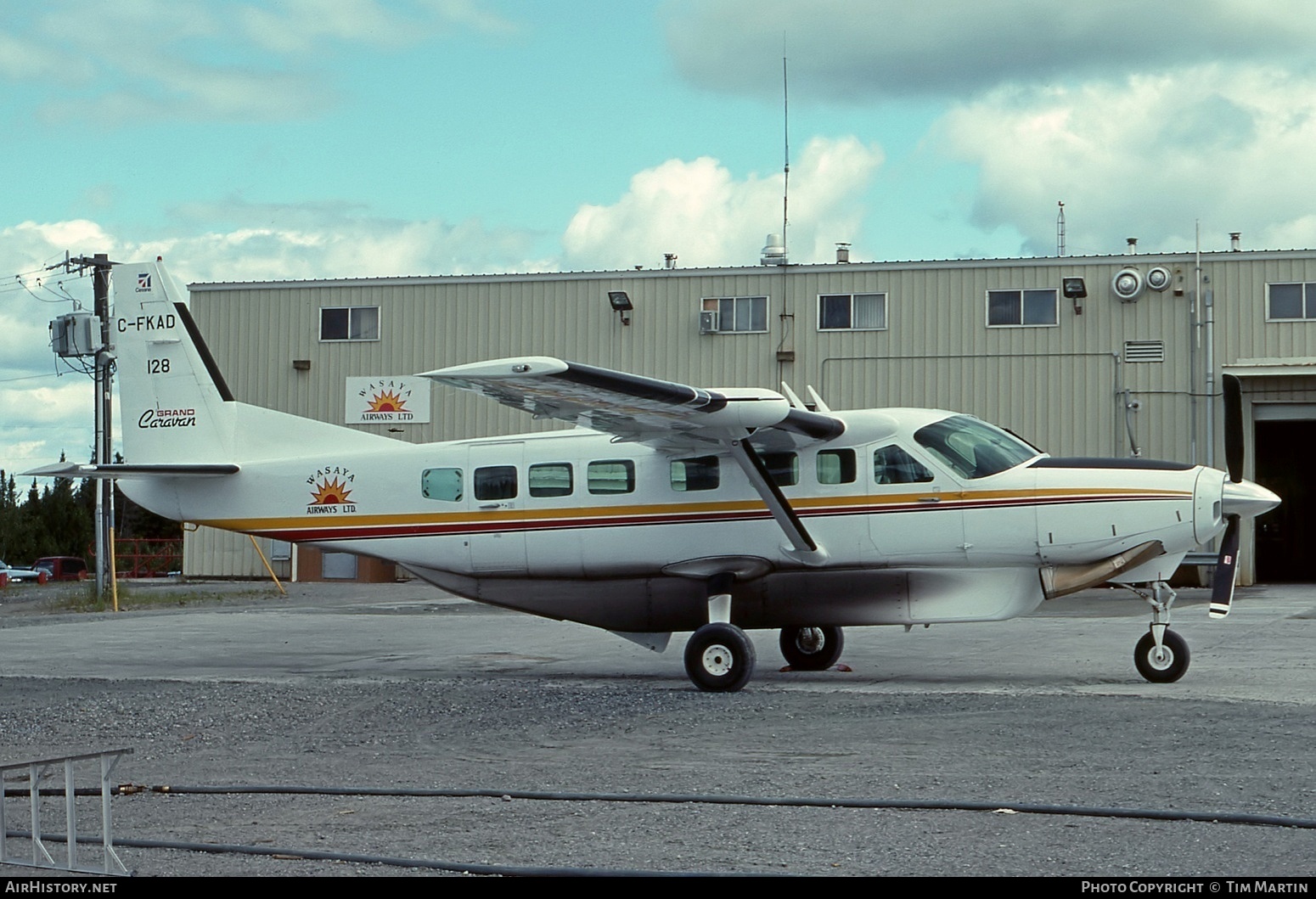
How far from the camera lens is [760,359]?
34094mm

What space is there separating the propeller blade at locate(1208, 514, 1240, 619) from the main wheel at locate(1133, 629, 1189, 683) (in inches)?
19.5

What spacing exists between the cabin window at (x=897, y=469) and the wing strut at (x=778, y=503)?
865 mm

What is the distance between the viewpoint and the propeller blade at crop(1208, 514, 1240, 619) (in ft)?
42.5

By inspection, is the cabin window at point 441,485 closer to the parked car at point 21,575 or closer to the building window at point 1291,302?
the building window at point 1291,302

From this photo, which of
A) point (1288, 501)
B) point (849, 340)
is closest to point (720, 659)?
point (849, 340)

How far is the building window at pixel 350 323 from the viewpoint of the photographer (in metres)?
36.4

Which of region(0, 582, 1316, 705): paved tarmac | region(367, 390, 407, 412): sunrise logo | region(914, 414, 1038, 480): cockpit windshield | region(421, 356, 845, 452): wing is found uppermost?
region(367, 390, 407, 412): sunrise logo

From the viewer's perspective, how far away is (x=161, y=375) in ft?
53.1

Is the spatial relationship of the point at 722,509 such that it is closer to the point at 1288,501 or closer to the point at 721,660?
the point at 721,660

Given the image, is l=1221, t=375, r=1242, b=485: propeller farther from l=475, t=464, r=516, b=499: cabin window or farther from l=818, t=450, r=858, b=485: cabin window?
l=475, t=464, r=516, b=499: cabin window

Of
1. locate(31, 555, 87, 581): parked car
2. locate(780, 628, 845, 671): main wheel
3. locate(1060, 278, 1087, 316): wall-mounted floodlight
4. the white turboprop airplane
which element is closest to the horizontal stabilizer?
the white turboprop airplane

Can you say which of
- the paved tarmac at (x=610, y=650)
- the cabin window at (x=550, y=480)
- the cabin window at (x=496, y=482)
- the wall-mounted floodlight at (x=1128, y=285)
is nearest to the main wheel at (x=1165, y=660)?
the paved tarmac at (x=610, y=650)

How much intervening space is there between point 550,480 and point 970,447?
4.21 metres

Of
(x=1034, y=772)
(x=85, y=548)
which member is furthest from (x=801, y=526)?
(x=85, y=548)
